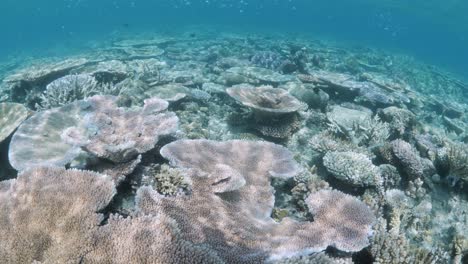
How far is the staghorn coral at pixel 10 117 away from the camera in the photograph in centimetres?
540

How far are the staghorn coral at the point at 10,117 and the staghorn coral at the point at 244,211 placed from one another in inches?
114

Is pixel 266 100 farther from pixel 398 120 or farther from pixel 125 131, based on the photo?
pixel 398 120

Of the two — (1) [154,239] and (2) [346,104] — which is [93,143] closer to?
(1) [154,239]

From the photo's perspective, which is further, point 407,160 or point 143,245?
point 407,160

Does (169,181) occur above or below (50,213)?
below

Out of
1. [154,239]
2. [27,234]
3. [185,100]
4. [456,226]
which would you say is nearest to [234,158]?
[154,239]

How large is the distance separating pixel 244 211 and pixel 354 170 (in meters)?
2.44

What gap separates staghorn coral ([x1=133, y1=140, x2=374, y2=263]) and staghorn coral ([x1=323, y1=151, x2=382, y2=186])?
1129 millimetres

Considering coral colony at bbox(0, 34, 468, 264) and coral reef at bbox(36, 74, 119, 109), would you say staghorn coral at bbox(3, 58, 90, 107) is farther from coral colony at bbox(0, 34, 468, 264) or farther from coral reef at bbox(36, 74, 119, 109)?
coral reef at bbox(36, 74, 119, 109)

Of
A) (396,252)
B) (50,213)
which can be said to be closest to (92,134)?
(50,213)

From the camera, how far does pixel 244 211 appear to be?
384 centimetres

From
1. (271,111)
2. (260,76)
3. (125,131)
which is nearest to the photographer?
(125,131)

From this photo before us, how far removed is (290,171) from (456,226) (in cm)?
309

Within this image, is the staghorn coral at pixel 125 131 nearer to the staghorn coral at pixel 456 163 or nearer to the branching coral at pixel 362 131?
the branching coral at pixel 362 131
